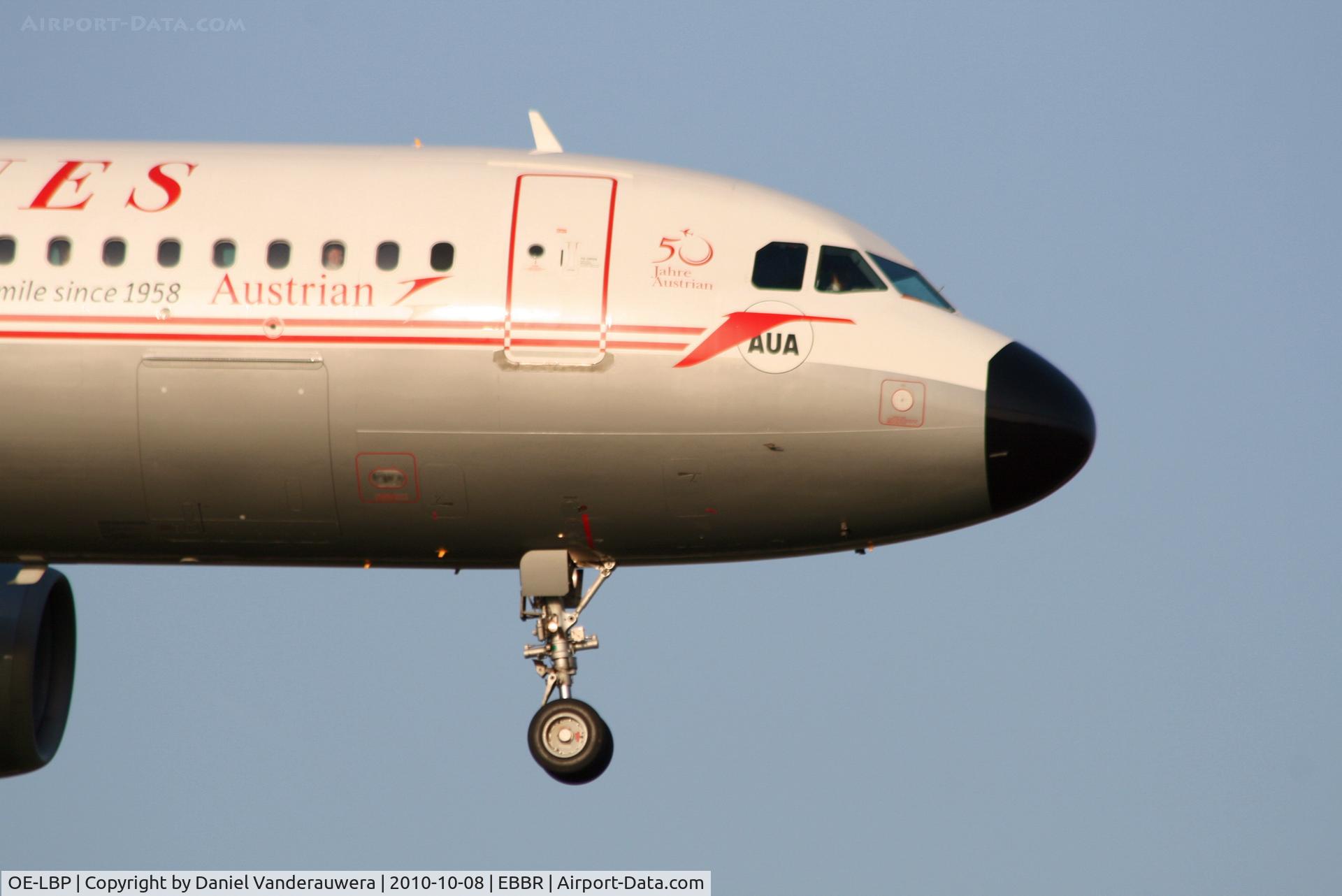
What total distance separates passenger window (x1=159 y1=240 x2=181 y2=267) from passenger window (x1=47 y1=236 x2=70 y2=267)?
3.46 ft

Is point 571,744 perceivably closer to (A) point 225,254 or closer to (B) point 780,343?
(B) point 780,343

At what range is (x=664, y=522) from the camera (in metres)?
31.3

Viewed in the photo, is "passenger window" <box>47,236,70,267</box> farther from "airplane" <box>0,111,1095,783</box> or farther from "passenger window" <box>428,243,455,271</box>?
"passenger window" <box>428,243,455,271</box>

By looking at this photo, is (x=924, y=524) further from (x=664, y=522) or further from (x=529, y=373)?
(x=529, y=373)

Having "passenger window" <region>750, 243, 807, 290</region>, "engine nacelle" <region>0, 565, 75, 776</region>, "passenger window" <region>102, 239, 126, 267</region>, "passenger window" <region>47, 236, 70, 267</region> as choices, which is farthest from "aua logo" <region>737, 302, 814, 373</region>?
"engine nacelle" <region>0, 565, 75, 776</region>

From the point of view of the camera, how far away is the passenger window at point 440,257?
100ft

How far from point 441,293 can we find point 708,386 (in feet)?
10.5

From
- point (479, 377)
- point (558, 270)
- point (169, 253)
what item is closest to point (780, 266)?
point (558, 270)

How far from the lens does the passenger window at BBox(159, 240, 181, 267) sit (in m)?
30.6

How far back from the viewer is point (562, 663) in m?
32.3

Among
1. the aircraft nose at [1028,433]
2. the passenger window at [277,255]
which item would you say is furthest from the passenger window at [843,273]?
the passenger window at [277,255]

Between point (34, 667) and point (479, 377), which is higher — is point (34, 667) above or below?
below

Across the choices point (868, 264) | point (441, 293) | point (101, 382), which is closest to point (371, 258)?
point (441, 293)

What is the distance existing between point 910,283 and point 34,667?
39.6 feet
